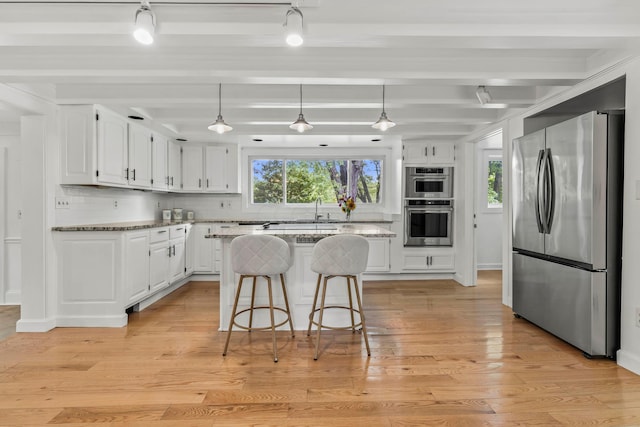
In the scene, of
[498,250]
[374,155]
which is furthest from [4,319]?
[498,250]

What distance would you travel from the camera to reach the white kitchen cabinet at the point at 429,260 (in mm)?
5629

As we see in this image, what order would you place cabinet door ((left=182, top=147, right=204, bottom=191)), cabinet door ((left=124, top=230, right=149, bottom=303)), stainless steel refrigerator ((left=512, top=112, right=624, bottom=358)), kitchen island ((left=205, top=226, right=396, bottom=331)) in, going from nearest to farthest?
1. stainless steel refrigerator ((left=512, top=112, right=624, bottom=358))
2. kitchen island ((left=205, top=226, right=396, bottom=331))
3. cabinet door ((left=124, top=230, right=149, bottom=303))
4. cabinet door ((left=182, top=147, right=204, bottom=191))

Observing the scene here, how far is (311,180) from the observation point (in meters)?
6.35

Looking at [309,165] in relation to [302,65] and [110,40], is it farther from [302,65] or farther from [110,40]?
[110,40]

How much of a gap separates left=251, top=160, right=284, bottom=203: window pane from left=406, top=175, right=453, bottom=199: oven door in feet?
7.12

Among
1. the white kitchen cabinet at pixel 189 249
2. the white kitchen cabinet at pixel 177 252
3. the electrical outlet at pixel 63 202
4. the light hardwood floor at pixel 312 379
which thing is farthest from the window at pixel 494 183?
the electrical outlet at pixel 63 202

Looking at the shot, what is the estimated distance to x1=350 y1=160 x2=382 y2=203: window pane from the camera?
630 cm

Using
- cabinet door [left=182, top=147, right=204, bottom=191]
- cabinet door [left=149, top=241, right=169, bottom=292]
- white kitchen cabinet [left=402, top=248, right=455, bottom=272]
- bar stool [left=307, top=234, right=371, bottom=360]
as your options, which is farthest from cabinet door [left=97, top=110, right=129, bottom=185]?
white kitchen cabinet [left=402, top=248, right=455, bottom=272]

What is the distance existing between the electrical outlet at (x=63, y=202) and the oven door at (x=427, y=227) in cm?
427

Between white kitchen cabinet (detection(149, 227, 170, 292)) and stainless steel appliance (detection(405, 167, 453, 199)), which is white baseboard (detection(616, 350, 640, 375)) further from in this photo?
white kitchen cabinet (detection(149, 227, 170, 292))

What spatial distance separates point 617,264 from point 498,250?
4188mm

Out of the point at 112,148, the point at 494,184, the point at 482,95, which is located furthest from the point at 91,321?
the point at 494,184

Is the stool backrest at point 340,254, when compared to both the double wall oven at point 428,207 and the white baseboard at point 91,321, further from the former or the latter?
the double wall oven at point 428,207

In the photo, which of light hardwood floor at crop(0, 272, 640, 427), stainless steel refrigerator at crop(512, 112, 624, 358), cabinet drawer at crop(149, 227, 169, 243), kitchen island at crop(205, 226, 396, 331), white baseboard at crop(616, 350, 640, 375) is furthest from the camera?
cabinet drawer at crop(149, 227, 169, 243)
